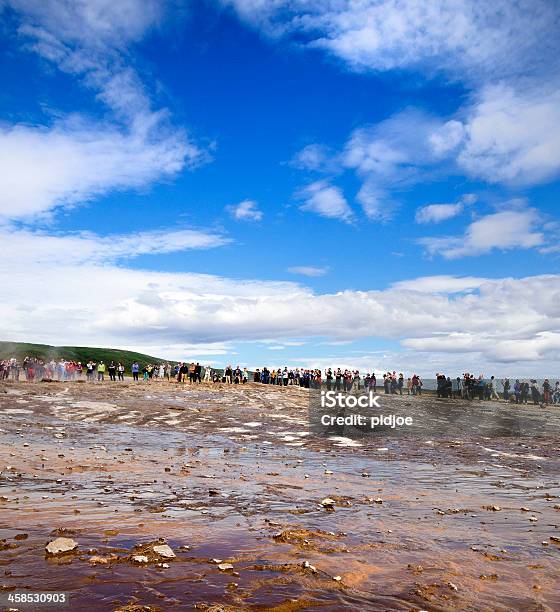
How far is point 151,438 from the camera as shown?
19.5 m

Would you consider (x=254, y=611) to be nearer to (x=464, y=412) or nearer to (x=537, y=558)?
(x=537, y=558)

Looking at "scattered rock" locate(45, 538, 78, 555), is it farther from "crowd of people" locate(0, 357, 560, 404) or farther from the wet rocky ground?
"crowd of people" locate(0, 357, 560, 404)

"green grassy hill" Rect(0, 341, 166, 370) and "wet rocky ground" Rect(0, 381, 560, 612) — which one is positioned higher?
"green grassy hill" Rect(0, 341, 166, 370)

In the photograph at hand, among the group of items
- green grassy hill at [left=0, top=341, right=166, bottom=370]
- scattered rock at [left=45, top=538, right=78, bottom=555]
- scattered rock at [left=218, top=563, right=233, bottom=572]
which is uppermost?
green grassy hill at [left=0, top=341, right=166, bottom=370]

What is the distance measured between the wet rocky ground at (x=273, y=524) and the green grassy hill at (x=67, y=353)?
12305 cm

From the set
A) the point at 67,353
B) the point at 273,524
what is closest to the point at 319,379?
the point at 273,524

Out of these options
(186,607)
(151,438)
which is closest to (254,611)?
(186,607)

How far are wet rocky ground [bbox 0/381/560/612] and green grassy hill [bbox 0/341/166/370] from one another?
Result: 4845 inches

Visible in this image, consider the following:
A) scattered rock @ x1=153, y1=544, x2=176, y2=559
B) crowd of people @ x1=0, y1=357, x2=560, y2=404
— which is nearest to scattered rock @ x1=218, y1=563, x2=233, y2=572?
scattered rock @ x1=153, y1=544, x2=176, y2=559

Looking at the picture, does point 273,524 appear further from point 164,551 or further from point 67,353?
point 67,353

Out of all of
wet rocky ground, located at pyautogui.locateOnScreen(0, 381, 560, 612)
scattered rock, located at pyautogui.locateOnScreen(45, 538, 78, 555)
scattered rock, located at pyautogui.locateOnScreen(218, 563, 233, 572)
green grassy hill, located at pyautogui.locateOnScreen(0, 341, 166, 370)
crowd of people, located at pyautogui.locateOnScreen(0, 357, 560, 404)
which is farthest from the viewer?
green grassy hill, located at pyautogui.locateOnScreen(0, 341, 166, 370)

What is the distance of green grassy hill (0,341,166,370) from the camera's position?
435 ft

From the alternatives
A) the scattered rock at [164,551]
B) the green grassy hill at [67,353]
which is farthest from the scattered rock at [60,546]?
the green grassy hill at [67,353]

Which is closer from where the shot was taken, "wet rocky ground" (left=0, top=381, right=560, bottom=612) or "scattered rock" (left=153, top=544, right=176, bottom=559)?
"wet rocky ground" (left=0, top=381, right=560, bottom=612)
